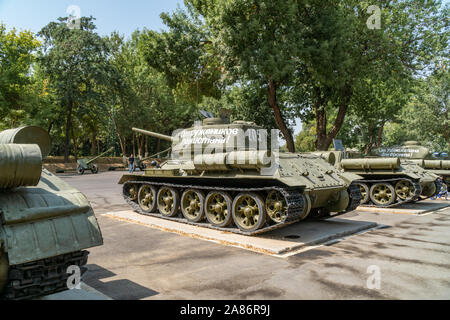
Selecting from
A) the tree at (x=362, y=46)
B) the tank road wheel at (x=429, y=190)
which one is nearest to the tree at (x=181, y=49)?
the tree at (x=362, y=46)

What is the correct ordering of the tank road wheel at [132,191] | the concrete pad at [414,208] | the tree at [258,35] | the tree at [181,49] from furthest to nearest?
the tree at [181,49]
the tree at [258,35]
the concrete pad at [414,208]
the tank road wheel at [132,191]

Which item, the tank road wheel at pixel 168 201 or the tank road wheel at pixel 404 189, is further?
the tank road wheel at pixel 404 189

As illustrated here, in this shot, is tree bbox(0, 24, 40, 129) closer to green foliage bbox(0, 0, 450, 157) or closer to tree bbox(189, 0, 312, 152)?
green foliage bbox(0, 0, 450, 157)

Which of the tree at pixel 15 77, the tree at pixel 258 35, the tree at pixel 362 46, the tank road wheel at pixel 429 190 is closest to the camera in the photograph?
the tank road wheel at pixel 429 190

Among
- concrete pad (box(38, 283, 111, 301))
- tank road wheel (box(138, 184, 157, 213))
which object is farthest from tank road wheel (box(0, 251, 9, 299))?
tank road wheel (box(138, 184, 157, 213))

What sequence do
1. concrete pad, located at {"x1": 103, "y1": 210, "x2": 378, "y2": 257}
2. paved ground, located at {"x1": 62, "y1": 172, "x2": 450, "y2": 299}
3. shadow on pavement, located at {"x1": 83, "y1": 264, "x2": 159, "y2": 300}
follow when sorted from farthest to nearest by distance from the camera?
1. concrete pad, located at {"x1": 103, "y1": 210, "x2": 378, "y2": 257}
2. paved ground, located at {"x1": 62, "y1": 172, "x2": 450, "y2": 299}
3. shadow on pavement, located at {"x1": 83, "y1": 264, "x2": 159, "y2": 300}

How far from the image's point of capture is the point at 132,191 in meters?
12.4

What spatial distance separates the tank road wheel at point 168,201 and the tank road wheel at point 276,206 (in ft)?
10.2

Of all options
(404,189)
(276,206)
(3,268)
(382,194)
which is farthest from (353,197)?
(3,268)

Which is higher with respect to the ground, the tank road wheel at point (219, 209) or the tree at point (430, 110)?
the tree at point (430, 110)

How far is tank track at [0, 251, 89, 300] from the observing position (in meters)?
3.84

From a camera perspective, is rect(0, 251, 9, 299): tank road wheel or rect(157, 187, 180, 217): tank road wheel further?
rect(157, 187, 180, 217): tank road wheel

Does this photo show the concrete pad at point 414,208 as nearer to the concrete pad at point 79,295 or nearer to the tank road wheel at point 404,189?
the tank road wheel at point 404,189

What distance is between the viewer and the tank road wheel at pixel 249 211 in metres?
8.34
